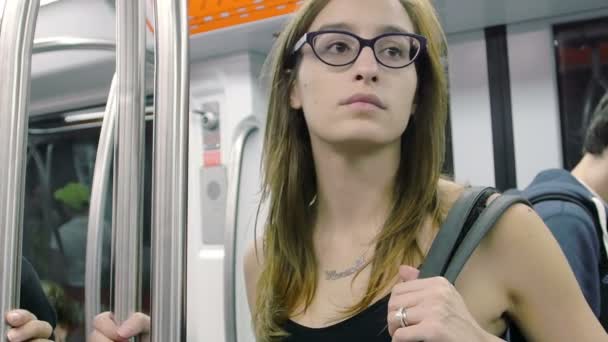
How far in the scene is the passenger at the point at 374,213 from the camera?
932mm

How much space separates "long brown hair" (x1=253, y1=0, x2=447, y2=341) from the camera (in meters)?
1.07

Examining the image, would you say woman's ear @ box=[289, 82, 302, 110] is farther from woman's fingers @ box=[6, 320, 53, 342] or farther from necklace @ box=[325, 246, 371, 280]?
woman's fingers @ box=[6, 320, 53, 342]

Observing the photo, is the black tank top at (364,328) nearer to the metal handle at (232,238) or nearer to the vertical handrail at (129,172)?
the vertical handrail at (129,172)

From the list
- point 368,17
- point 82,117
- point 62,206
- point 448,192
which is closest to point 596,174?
point 448,192

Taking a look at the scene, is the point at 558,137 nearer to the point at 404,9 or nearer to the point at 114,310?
the point at 404,9

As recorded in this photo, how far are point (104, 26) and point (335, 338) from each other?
8.41 ft

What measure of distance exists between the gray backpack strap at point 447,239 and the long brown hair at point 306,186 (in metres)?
0.11

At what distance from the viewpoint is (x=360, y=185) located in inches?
44.9

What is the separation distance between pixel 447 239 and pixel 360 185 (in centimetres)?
26

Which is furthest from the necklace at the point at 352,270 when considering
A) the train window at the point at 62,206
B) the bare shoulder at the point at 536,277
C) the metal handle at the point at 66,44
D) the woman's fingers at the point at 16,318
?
A: the train window at the point at 62,206

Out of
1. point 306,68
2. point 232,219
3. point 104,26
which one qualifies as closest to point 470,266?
point 306,68

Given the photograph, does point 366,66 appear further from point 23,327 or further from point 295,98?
point 23,327

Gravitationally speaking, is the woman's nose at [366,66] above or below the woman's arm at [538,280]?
above

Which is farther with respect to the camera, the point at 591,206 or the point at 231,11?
the point at 231,11
